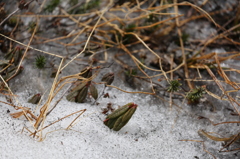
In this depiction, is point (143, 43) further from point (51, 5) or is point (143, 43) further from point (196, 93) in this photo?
point (51, 5)

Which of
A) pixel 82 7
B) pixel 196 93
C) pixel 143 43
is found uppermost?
pixel 82 7

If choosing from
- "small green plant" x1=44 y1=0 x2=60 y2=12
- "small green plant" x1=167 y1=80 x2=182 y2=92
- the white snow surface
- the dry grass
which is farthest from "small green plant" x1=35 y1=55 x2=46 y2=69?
"small green plant" x1=167 y1=80 x2=182 y2=92

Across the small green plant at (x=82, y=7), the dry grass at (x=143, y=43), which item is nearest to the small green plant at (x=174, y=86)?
the dry grass at (x=143, y=43)

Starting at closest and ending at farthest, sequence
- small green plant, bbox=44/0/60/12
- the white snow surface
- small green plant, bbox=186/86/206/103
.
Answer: the white snow surface → small green plant, bbox=186/86/206/103 → small green plant, bbox=44/0/60/12

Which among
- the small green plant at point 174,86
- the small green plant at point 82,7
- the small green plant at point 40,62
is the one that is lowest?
the small green plant at point 174,86

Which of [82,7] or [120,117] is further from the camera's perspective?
[82,7]

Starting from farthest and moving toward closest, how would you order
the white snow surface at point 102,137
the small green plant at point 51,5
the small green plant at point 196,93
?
the small green plant at point 51,5, the small green plant at point 196,93, the white snow surface at point 102,137

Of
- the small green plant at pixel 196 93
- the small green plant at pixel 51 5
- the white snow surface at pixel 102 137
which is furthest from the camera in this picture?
the small green plant at pixel 51 5

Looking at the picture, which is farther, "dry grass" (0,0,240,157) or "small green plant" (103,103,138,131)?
"dry grass" (0,0,240,157)

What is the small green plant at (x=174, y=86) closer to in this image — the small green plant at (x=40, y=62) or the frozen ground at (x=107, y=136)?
the frozen ground at (x=107, y=136)

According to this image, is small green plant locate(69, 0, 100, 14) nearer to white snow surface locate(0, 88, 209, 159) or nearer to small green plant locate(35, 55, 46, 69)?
small green plant locate(35, 55, 46, 69)

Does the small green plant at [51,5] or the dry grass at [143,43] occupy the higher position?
the small green plant at [51,5]

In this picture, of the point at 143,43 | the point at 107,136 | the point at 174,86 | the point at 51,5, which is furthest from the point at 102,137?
the point at 51,5
